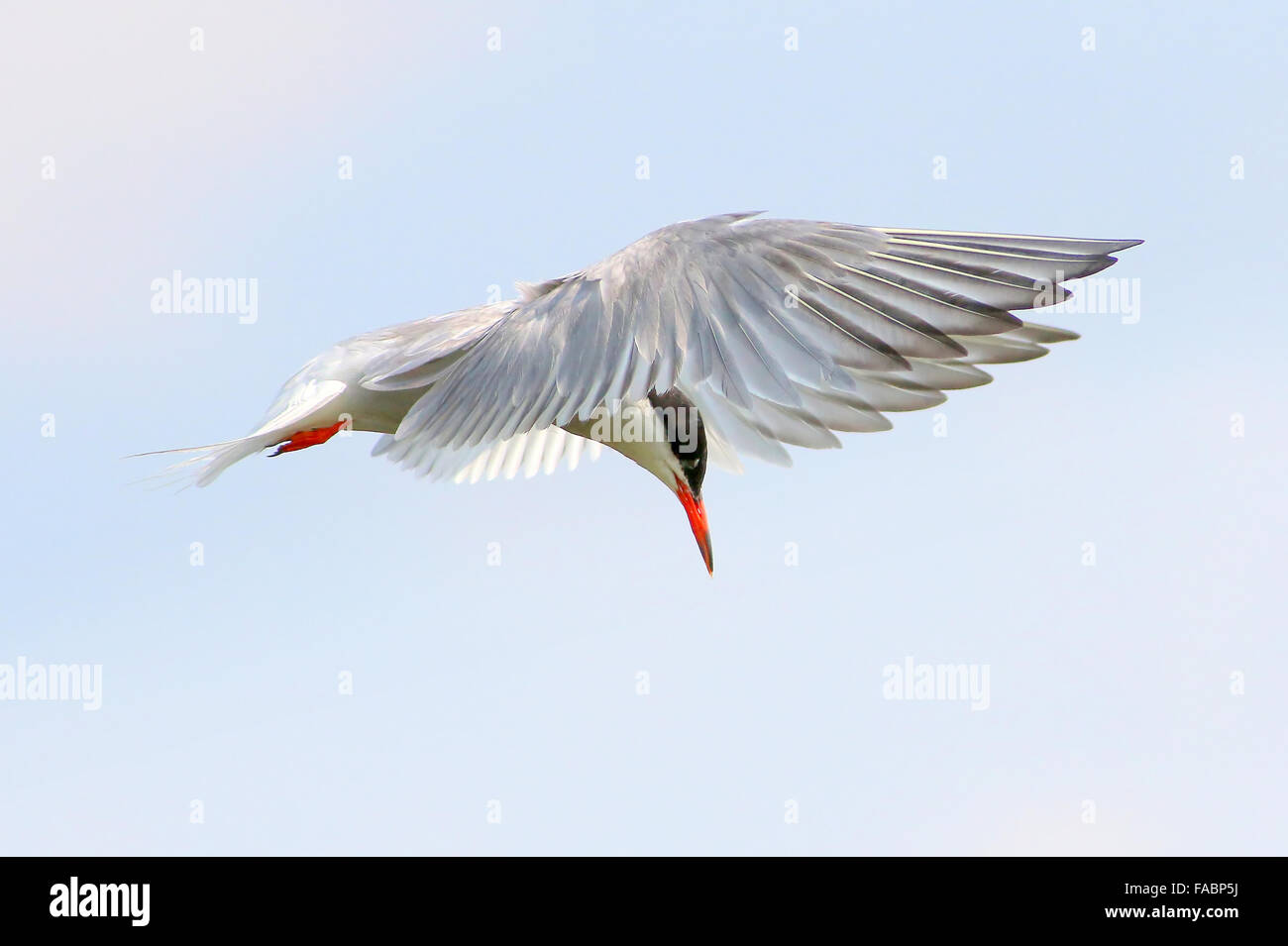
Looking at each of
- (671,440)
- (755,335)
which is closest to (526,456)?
(671,440)

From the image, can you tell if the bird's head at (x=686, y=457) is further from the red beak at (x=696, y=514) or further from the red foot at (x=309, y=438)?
the red foot at (x=309, y=438)

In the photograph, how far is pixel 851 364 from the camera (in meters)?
4.12

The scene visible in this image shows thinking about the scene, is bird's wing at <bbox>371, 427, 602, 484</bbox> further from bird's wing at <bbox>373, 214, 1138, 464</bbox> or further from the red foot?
bird's wing at <bbox>373, 214, 1138, 464</bbox>

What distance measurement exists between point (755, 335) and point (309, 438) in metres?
2.33

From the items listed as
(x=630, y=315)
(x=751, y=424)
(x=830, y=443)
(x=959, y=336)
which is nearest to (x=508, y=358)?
(x=630, y=315)

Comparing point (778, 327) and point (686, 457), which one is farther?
point (686, 457)

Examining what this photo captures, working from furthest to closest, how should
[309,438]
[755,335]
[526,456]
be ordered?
[526,456] → [309,438] → [755,335]

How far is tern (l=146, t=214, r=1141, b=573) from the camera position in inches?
163

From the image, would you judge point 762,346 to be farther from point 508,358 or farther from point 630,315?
point 508,358

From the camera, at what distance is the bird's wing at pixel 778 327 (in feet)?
13.5

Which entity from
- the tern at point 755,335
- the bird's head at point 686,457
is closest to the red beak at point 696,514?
the bird's head at point 686,457

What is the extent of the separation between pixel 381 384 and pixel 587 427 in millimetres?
1183

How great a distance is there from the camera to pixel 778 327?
13.9ft

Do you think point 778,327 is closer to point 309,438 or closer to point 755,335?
point 755,335
